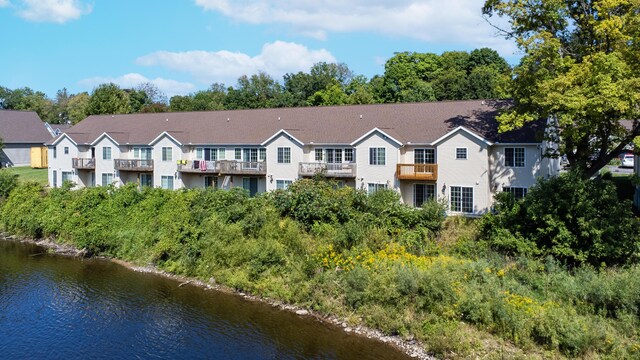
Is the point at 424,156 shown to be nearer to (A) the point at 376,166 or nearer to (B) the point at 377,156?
(B) the point at 377,156

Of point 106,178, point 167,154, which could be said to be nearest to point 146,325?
point 167,154

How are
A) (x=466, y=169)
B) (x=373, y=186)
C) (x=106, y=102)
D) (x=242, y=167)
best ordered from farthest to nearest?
1. (x=106, y=102)
2. (x=242, y=167)
3. (x=373, y=186)
4. (x=466, y=169)

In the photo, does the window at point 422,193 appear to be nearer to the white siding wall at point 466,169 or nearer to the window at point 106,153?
the white siding wall at point 466,169

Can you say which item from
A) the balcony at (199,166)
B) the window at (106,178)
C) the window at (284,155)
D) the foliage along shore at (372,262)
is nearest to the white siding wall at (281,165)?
the window at (284,155)

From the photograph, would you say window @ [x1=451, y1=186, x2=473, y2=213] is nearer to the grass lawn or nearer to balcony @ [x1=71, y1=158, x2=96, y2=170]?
balcony @ [x1=71, y1=158, x2=96, y2=170]

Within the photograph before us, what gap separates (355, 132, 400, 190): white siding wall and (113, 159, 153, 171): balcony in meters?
19.1

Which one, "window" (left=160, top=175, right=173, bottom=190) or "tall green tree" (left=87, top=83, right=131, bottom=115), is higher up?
"tall green tree" (left=87, top=83, right=131, bottom=115)

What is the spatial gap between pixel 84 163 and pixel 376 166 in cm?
2833

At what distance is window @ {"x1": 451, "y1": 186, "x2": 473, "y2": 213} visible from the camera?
31.8 m

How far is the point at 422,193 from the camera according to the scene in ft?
111

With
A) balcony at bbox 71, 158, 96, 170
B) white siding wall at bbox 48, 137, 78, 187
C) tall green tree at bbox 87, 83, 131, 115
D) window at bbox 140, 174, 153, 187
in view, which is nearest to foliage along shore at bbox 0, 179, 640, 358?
window at bbox 140, 174, 153, 187

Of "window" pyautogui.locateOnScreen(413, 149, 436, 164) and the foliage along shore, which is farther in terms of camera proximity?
"window" pyautogui.locateOnScreen(413, 149, 436, 164)

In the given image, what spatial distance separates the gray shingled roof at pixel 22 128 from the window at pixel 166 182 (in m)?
33.2

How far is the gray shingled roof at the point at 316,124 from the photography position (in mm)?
34447
